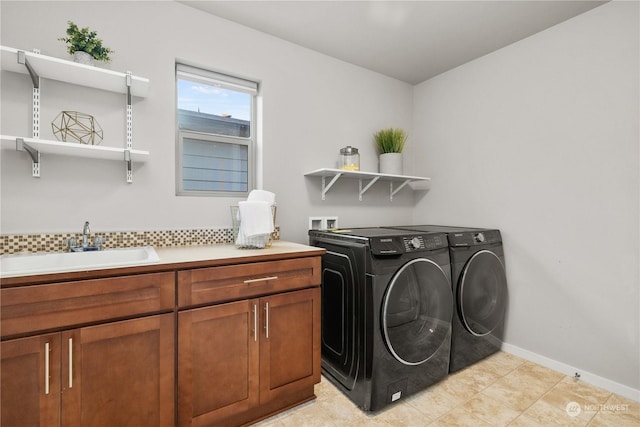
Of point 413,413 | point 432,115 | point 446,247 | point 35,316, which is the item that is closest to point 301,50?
point 432,115

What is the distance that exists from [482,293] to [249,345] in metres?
1.72

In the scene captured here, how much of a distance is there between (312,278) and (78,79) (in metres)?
1.68

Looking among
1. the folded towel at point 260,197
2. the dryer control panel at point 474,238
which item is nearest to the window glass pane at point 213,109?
the folded towel at point 260,197

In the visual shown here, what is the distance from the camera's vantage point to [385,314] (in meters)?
1.68

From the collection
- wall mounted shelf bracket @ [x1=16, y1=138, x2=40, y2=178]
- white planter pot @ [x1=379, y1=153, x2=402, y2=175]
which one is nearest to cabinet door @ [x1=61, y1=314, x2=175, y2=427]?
wall mounted shelf bracket @ [x1=16, y1=138, x2=40, y2=178]

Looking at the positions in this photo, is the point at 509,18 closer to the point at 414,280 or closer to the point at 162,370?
the point at 414,280

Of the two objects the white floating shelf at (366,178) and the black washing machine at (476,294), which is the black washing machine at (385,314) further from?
the white floating shelf at (366,178)

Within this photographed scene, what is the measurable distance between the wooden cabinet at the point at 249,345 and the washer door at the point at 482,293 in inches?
42.2

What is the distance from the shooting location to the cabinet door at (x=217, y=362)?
137cm

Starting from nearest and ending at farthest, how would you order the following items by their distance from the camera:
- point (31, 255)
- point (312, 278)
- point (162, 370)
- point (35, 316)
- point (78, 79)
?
1. point (35, 316)
2. point (162, 370)
3. point (31, 255)
4. point (78, 79)
5. point (312, 278)

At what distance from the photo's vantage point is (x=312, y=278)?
176 cm

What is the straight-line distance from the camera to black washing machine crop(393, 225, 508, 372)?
81.8 inches

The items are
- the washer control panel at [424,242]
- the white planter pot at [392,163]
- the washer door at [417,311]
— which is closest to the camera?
the washer door at [417,311]

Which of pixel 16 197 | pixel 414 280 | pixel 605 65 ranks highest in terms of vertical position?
pixel 605 65
